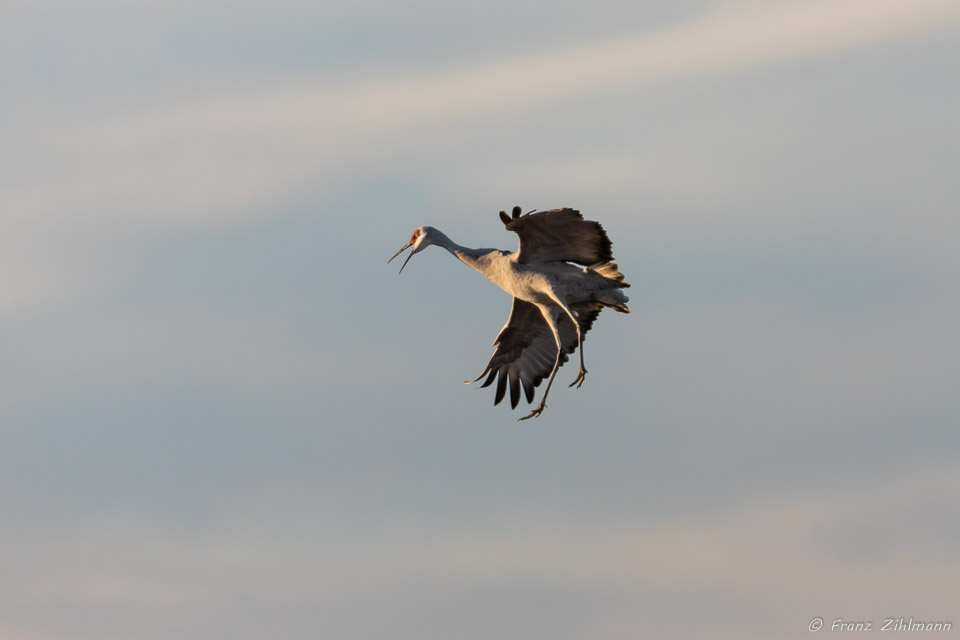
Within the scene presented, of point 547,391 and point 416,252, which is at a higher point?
point 416,252

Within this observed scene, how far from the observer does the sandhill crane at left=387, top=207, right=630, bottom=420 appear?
116 ft

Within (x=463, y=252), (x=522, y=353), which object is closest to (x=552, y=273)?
(x=463, y=252)

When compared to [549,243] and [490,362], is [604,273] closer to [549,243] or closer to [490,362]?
[549,243]

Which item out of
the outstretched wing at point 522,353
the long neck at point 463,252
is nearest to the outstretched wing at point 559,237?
the long neck at point 463,252

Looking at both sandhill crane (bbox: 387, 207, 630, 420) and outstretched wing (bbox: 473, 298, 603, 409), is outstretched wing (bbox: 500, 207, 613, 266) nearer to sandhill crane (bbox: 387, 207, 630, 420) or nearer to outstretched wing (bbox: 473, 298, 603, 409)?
sandhill crane (bbox: 387, 207, 630, 420)

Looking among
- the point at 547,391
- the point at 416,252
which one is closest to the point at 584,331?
the point at 547,391

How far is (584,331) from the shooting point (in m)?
38.9

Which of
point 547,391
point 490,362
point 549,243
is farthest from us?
point 490,362

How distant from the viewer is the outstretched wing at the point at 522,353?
1577 inches

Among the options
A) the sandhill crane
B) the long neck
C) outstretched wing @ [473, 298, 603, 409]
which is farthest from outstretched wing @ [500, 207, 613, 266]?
outstretched wing @ [473, 298, 603, 409]

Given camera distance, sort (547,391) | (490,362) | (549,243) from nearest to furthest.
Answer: (549,243) → (547,391) → (490,362)

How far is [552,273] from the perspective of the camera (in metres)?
36.4

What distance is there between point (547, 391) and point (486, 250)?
11.8 ft

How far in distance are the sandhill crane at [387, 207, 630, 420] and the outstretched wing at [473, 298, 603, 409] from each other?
0.03 m
